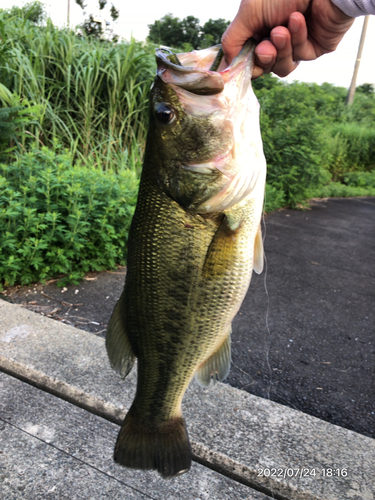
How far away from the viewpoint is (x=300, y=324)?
3863 millimetres

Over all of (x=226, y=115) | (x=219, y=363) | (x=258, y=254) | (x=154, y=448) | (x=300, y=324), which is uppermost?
(x=226, y=115)

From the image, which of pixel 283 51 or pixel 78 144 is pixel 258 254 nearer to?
pixel 283 51

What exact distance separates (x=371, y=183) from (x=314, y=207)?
611 centimetres

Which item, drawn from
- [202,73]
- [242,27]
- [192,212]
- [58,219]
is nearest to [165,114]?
[202,73]

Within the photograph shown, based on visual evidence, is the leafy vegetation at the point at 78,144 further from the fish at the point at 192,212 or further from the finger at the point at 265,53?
the finger at the point at 265,53

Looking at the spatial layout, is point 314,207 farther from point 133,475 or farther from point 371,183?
point 133,475

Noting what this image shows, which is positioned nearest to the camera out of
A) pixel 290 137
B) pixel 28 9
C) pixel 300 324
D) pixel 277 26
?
pixel 277 26

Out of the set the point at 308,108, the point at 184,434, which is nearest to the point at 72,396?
the point at 184,434

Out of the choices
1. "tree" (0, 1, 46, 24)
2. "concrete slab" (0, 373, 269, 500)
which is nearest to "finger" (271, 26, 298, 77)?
"concrete slab" (0, 373, 269, 500)

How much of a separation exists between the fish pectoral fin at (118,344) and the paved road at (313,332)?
95cm

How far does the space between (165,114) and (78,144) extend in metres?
Answer: 4.74

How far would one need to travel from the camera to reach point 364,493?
69.6 inches

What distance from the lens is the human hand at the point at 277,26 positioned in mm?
1356

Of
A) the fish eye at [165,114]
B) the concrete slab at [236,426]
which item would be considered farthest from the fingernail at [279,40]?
the concrete slab at [236,426]
